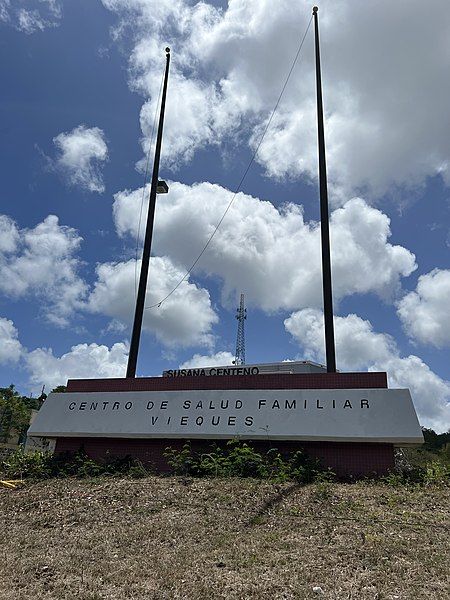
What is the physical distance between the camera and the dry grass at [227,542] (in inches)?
221

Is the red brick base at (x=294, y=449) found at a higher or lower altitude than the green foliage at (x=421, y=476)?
higher

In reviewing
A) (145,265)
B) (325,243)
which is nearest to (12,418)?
(145,265)

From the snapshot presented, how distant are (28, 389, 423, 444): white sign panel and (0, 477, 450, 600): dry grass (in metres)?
1.88

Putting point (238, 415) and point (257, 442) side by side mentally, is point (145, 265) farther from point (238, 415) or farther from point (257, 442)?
point (257, 442)

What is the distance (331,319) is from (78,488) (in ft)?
27.1

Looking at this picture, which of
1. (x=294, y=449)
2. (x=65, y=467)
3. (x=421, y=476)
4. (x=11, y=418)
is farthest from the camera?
(x=11, y=418)

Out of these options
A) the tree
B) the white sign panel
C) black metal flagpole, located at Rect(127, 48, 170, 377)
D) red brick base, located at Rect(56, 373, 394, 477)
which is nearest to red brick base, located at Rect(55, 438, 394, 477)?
red brick base, located at Rect(56, 373, 394, 477)

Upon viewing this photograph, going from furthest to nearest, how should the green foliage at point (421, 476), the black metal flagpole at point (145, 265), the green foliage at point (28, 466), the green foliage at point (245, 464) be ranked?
the black metal flagpole at point (145, 265), the green foliage at point (28, 466), the green foliage at point (245, 464), the green foliage at point (421, 476)

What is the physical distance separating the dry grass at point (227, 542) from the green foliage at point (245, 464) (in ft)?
2.58

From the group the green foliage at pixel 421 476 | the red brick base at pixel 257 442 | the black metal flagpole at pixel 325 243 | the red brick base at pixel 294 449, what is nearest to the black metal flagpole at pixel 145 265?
the red brick base at pixel 257 442

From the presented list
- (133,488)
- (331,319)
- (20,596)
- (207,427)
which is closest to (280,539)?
(20,596)

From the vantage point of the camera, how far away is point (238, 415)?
1304 centimetres

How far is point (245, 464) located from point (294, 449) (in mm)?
1540

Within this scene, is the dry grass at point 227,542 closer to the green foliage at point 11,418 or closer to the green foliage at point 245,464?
the green foliage at point 245,464
